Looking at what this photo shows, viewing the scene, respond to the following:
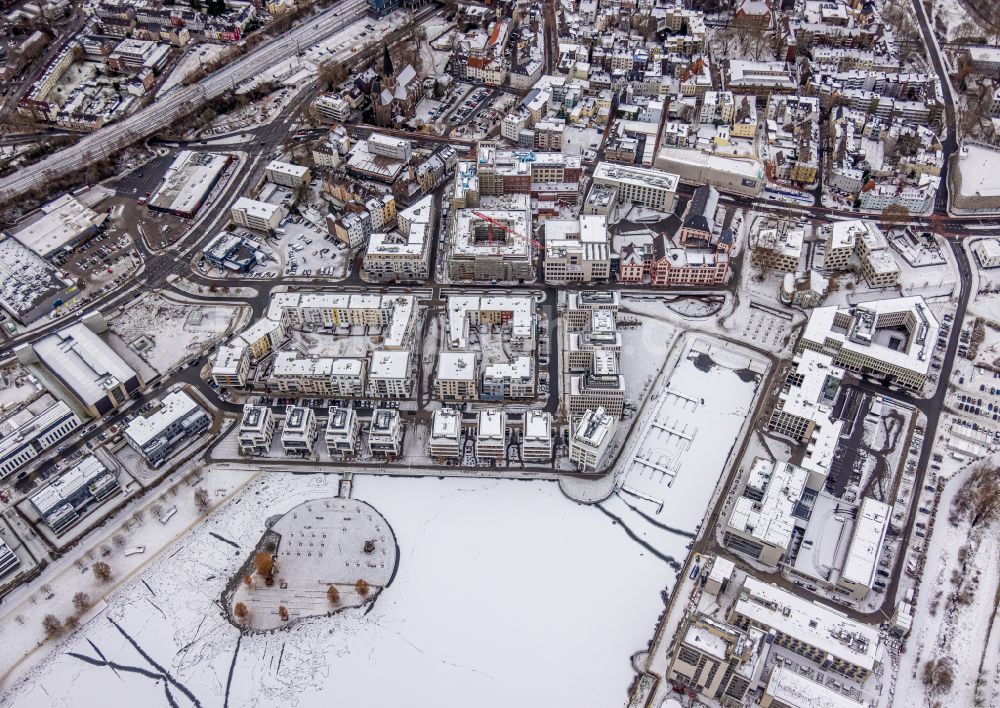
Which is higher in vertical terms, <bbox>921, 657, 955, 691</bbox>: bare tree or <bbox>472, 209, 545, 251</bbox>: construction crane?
<bbox>472, 209, 545, 251</bbox>: construction crane

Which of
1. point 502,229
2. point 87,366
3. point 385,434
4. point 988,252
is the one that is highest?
point 502,229

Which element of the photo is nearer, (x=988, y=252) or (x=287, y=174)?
(x=988, y=252)

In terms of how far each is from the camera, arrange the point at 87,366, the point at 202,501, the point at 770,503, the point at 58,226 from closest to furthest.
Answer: the point at 770,503 < the point at 202,501 < the point at 87,366 < the point at 58,226

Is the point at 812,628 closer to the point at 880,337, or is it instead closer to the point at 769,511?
the point at 769,511

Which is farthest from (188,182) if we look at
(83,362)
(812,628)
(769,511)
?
(812,628)

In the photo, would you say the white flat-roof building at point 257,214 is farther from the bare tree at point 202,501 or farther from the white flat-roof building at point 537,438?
the white flat-roof building at point 537,438

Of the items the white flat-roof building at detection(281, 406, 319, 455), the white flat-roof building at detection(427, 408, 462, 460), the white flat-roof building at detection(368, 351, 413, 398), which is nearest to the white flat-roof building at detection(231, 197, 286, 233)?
the white flat-roof building at detection(368, 351, 413, 398)

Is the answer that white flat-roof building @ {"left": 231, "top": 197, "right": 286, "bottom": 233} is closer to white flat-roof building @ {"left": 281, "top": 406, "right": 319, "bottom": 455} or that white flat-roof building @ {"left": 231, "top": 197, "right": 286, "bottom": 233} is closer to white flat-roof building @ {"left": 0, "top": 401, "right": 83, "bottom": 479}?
white flat-roof building @ {"left": 281, "top": 406, "right": 319, "bottom": 455}
